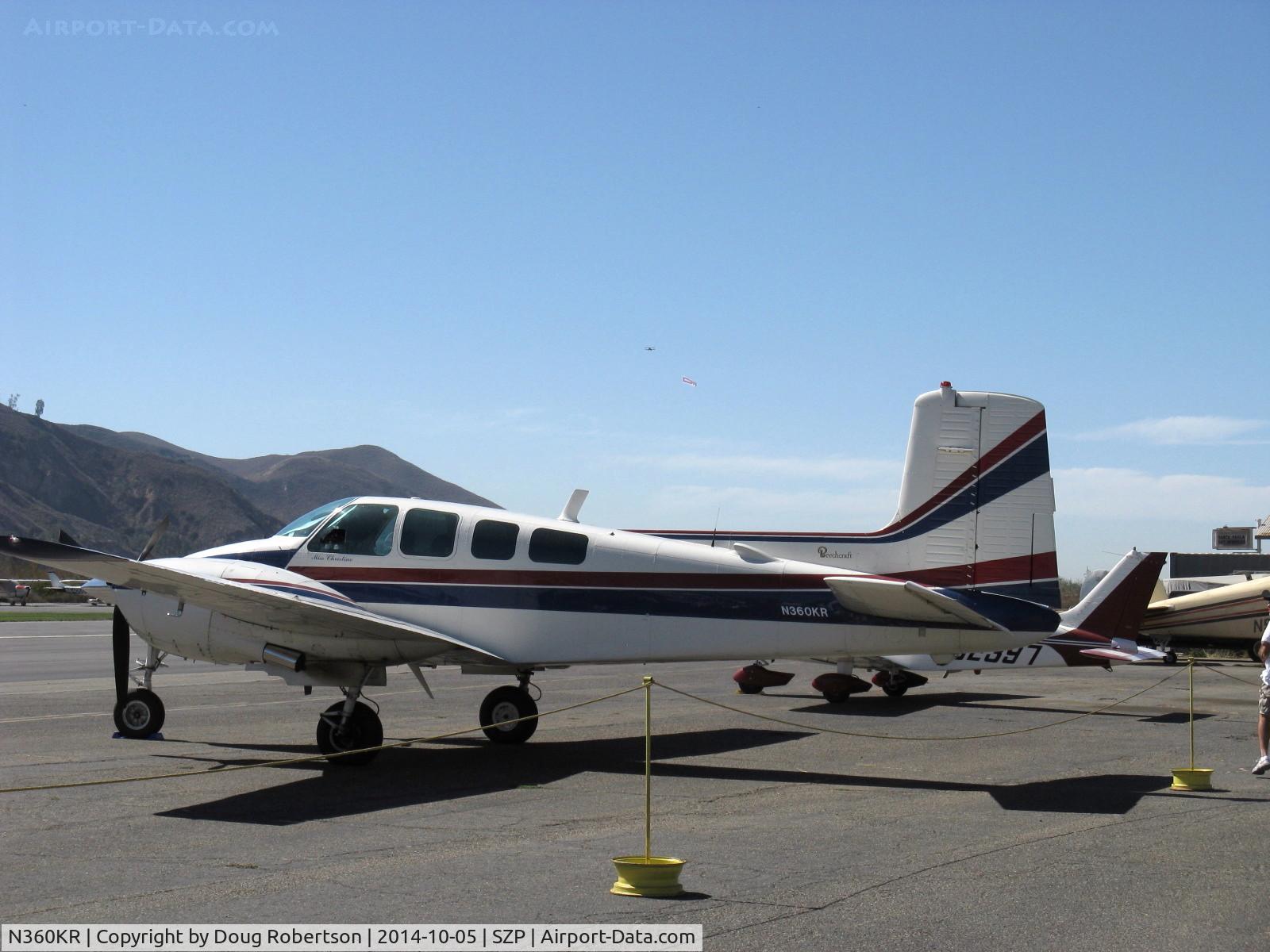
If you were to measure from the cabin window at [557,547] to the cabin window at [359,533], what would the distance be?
5.50 ft

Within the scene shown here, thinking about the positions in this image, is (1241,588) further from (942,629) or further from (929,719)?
(942,629)

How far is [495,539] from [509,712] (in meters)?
2.57

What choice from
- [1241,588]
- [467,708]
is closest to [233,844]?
[467,708]

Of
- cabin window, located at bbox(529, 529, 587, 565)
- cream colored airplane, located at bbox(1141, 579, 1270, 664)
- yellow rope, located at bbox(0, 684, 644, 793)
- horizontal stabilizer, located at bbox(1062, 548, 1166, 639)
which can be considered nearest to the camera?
yellow rope, located at bbox(0, 684, 644, 793)

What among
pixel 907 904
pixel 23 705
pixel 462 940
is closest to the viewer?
pixel 462 940

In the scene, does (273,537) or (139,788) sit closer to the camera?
(139,788)

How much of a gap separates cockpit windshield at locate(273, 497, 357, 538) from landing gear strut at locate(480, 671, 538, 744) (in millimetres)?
3015

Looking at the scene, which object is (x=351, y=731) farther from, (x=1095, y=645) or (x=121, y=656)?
(x=1095, y=645)

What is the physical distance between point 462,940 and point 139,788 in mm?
6242

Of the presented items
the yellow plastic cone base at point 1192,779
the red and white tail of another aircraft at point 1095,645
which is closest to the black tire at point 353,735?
the yellow plastic cone base at point 1192,779

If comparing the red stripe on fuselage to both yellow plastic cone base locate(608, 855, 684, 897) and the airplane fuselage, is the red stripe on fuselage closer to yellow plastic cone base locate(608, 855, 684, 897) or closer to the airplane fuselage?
the airplane fuselage

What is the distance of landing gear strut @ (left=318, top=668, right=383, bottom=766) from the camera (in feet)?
41.9

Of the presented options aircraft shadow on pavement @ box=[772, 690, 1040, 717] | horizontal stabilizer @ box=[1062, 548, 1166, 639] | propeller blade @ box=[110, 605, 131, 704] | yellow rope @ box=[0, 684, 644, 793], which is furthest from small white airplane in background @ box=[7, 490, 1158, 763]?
horizontal stabilizer @ box=[1062, 548, 1166, 639]

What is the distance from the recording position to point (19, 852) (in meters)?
8.16
